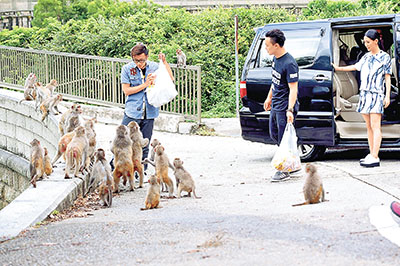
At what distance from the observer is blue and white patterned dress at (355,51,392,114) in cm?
1095

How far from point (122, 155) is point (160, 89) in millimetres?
1297

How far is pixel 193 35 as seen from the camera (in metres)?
22.2

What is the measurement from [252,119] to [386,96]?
7.35 ft

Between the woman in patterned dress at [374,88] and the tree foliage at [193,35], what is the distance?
26.7 ft

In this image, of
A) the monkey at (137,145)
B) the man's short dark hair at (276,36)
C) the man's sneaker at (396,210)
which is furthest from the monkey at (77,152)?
the man's sneaker at (396,210)

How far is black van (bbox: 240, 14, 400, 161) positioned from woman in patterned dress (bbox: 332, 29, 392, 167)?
0.53 meters

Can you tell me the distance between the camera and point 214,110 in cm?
1959

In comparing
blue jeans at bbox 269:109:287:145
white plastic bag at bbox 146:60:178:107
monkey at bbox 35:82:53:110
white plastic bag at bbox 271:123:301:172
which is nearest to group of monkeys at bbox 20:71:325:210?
white plastic bag at bbox 146:60:178:107

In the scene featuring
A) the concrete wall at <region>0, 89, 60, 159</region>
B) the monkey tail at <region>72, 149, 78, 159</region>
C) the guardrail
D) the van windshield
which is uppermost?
the guardrail

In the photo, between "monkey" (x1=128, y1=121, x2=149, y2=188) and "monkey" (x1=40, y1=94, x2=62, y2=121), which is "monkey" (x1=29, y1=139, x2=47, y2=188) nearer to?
"monkey" (x1=128, y1=121, x2=149, y2=188)

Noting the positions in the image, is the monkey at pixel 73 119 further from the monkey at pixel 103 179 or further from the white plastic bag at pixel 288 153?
the white plastic bag at pixel 288 153

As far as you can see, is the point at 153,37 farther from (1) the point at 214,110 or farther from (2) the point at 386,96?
(2) the point at 386,96

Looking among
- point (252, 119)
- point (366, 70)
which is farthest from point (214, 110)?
point (366, 70)

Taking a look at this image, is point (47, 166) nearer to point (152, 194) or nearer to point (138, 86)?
point (138, 86)
